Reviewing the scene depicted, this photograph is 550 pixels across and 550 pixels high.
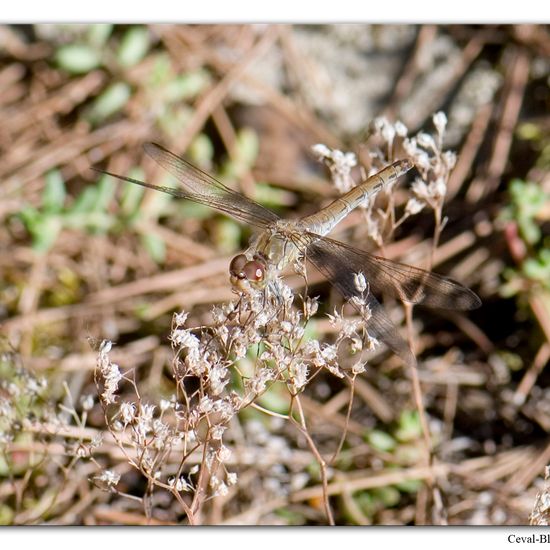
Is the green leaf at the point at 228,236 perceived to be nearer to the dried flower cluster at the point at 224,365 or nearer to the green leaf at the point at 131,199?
the green leaf at the point at 131,199

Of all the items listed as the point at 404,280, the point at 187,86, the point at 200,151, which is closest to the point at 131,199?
the point at 200,151

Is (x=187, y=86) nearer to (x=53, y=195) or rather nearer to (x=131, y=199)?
(x=131, y=199)

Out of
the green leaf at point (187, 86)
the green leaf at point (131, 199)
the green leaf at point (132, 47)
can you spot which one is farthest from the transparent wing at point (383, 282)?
the green leaf at point (132, 47)

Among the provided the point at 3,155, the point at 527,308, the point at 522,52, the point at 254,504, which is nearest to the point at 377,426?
the point at 254,504

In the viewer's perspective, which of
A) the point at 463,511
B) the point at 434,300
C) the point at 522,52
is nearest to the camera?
the point at 434,300

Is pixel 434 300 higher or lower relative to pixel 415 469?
higher
